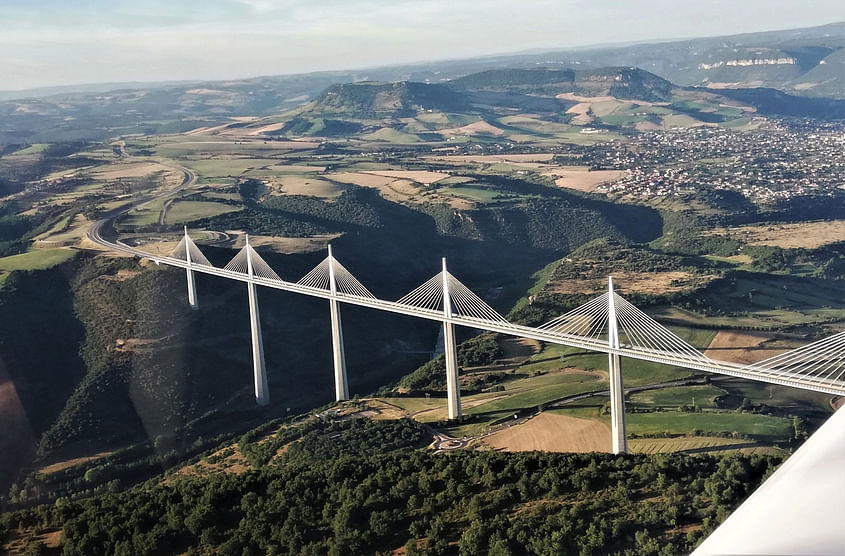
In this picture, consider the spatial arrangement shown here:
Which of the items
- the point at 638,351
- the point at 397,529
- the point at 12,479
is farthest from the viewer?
the point at 12,479

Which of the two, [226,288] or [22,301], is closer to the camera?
[22,301]

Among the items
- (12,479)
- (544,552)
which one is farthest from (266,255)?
(544,552)

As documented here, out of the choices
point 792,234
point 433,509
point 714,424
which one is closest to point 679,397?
point 714,424

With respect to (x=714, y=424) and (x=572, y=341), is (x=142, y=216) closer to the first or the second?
(x=572, y=341)

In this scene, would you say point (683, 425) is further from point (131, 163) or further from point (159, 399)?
point (131, 163)

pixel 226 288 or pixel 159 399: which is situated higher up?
pixel 226 288

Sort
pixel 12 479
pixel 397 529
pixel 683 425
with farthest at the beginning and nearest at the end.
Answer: pixel 12 479 → pixel 683 425 → pixel 397 529

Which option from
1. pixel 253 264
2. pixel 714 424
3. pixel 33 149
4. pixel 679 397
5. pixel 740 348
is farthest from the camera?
pixel 33 149

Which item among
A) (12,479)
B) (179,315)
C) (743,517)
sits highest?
(743,517)
